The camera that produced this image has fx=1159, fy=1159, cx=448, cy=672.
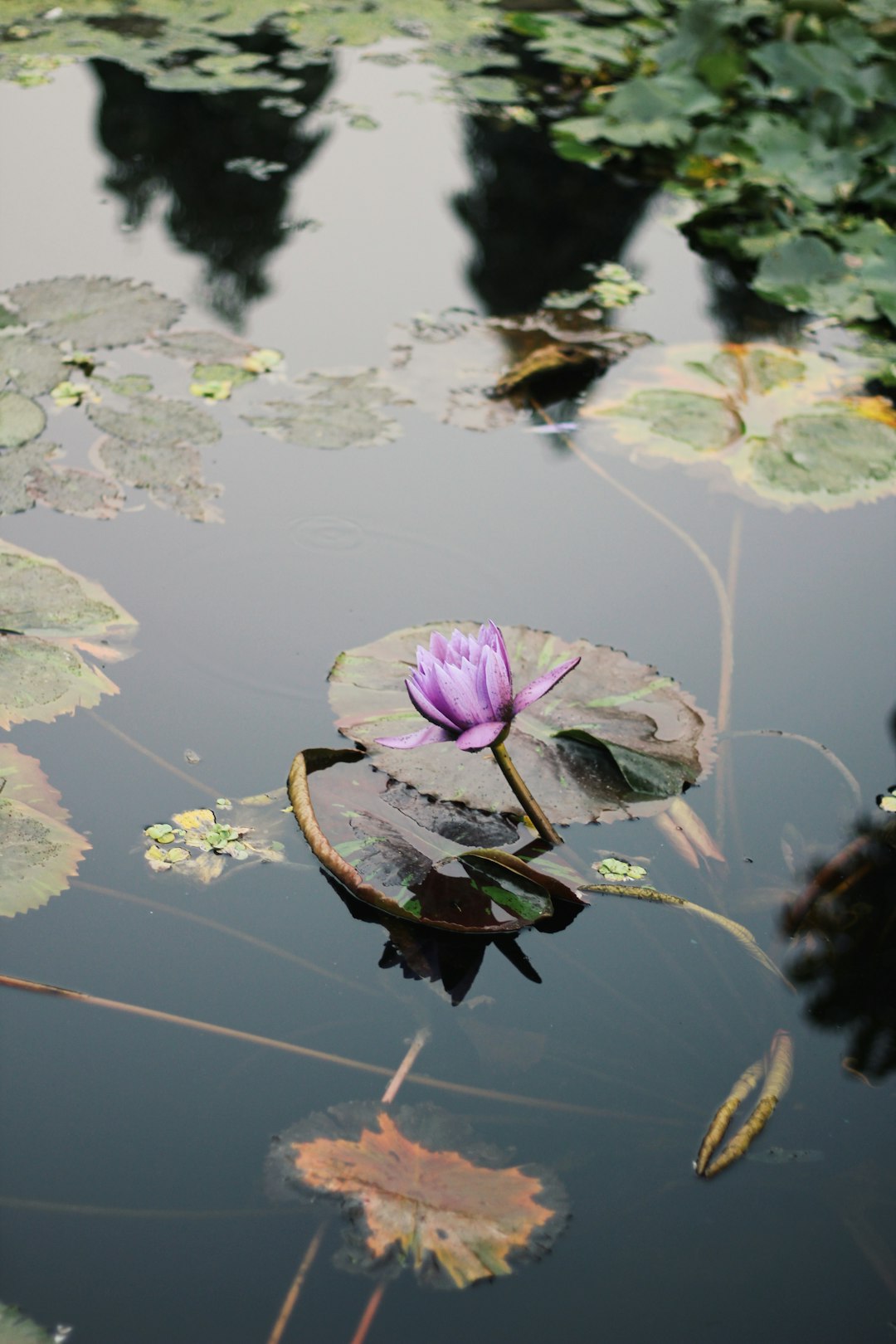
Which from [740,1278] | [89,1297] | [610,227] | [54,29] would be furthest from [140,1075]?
[54,29]

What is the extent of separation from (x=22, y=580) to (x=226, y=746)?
536 millimetres

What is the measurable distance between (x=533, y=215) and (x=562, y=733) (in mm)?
2408

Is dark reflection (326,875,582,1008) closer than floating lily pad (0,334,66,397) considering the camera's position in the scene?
Yes

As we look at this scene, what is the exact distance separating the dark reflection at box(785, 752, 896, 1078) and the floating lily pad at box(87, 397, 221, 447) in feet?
5.14

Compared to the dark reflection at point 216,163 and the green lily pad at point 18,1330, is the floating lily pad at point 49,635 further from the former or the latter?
the dark reflection at point 216,163

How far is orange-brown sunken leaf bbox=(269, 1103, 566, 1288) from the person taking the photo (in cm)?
116

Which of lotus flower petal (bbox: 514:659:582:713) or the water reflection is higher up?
lotus flower petal (bbox: 514:659:582:713)

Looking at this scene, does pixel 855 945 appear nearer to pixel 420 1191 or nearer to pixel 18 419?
pixel 420 1191

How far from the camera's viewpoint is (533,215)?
11.7 feet

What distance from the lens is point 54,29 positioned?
14.8 ft

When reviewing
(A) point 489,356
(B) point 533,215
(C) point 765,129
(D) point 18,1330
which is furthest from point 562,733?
(C) point 765,129

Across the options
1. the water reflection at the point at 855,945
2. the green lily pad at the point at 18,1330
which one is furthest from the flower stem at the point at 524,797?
Result: the green lily pad at the point at 18,1330

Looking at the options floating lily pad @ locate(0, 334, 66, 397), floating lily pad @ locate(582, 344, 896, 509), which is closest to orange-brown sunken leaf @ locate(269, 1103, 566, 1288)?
floating lily pad @ locate(582, 344, 896, 509)

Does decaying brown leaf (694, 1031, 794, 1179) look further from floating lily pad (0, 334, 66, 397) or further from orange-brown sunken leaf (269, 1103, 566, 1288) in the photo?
floating lily pad (0, 334, 66, 397)
